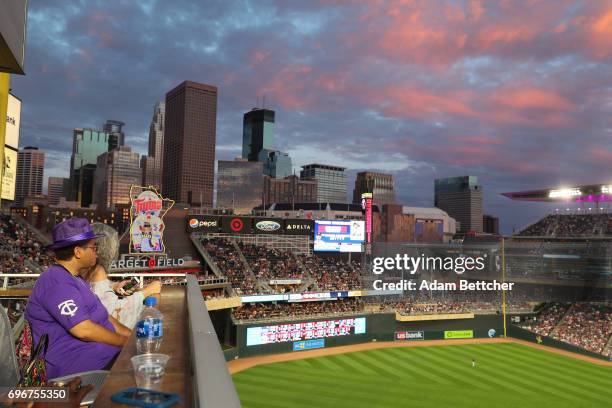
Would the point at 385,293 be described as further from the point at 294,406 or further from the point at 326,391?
the point at 294,406

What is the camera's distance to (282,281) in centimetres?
4181

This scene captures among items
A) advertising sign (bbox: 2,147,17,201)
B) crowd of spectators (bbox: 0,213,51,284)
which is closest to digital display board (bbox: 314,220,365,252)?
crowd of spectators (bbox: 0,213,51,284)

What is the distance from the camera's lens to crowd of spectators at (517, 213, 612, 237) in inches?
2245

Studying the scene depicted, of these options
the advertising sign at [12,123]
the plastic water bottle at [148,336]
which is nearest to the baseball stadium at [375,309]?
the advertising sign at [12,123]

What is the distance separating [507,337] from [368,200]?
23.8 m

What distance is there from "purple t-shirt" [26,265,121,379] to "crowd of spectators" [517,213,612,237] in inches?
2562

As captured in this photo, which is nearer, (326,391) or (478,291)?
(326,391)

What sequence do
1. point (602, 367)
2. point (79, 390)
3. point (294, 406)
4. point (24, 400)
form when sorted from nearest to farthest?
point (24, 400) < point (79, 390) < point (294, 406) < point (602, 367)

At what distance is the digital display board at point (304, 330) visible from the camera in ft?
103

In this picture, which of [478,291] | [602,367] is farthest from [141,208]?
[602,367]

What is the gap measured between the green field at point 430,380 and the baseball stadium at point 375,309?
0.13 metres

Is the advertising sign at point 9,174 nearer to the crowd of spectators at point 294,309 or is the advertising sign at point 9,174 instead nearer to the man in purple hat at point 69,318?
the man in purple hat at point 69,318

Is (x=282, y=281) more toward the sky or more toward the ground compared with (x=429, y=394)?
more toward the sky

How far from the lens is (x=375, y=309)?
124 feet
